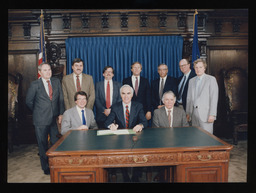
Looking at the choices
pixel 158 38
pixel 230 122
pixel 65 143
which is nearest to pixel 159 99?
pixel 158 38

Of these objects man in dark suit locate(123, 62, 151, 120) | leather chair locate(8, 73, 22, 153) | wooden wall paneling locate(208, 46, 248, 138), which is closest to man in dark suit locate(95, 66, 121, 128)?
man in dark suit locate(123, 62, 151, 120)

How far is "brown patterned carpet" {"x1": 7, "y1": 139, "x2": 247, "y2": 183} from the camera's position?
3.15m

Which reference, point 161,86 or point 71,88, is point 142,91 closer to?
point 161,86

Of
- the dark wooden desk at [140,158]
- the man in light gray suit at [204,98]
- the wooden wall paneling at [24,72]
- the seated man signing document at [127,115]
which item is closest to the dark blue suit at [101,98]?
the seated man signing document at [127,115]

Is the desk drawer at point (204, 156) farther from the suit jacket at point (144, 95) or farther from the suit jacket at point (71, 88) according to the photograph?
the suit jacket at point (71, 88)

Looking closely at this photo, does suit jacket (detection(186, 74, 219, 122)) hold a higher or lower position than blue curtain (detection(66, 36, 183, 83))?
lower

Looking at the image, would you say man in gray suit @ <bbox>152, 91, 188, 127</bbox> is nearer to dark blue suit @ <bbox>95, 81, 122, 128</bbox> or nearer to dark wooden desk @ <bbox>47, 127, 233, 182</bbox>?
dark wooden desk @ <bbox>47, 127, 233, 182</bbox>

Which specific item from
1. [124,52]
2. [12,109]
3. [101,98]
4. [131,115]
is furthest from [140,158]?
[12,109]

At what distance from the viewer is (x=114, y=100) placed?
3.80 m

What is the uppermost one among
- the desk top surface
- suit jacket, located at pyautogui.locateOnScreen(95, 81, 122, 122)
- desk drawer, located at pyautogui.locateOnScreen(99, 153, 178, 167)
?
suit jacket, located at pyautogui.locateOnScreen(95, 81, 122, 122)

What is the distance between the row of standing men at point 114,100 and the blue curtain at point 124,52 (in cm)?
90

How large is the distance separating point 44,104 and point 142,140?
191 centimetres

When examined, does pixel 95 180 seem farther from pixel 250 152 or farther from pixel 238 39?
pixel 238 39
